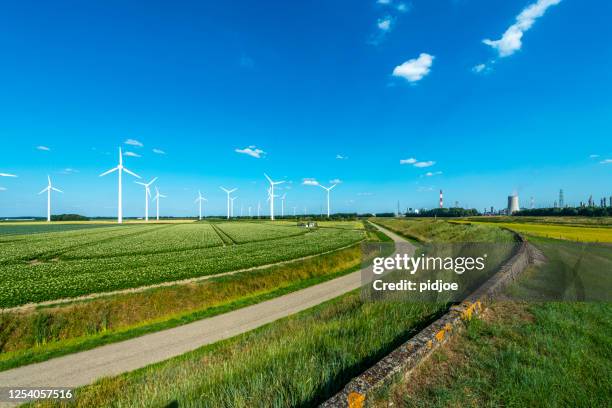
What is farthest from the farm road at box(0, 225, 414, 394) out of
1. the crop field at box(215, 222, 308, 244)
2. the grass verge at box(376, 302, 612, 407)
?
the crop field at box(215, 222, 308, 244)

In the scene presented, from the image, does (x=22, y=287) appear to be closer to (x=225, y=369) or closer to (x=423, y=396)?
(x=225, y=369)

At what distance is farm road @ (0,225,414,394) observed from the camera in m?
11.0

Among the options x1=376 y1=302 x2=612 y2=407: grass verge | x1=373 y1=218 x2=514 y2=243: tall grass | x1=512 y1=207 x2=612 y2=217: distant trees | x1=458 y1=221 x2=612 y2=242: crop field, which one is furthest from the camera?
x1=512 y1=207 x2=612 y2=217: distant trees

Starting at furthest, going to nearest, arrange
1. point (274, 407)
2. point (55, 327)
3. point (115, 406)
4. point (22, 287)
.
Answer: point (22, 287)
point (55, 327)
point (115, 406)
point (274, 407)

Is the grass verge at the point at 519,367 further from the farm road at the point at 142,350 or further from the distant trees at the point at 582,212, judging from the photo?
the distant trees at the point at 582,212

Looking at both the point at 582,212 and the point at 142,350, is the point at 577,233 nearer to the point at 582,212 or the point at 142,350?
the point at 142,350

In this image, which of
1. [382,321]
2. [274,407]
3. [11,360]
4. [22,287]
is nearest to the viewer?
[274,407]

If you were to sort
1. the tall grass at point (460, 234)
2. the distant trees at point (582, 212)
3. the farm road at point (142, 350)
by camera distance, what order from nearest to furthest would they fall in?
1. the farm road at point (142, 350)
2. the tall grass at point (460, 234)
3. the distant trees at point (582, 212)

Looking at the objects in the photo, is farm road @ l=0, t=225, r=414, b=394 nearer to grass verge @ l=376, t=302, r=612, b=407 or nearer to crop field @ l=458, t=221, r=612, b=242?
grass verge @ l=376, t=302, r=612, b=407

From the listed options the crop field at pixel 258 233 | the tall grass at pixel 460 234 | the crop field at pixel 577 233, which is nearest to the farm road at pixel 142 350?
the tall grass at pixel 460 234

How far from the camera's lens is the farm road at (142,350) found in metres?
11.0

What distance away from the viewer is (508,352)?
5.22 metres

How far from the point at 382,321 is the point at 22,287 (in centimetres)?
2770

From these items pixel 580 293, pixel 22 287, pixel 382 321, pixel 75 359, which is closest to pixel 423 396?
pixel 382 321
